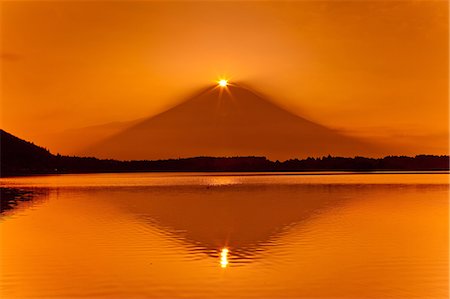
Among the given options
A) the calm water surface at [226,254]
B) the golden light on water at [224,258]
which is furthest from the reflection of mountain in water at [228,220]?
the golden light on water at [224,258]

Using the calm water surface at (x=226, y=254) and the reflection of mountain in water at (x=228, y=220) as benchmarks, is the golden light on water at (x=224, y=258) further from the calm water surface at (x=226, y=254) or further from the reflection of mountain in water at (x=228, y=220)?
the reflection of mountain in water at (x=228, y=220)

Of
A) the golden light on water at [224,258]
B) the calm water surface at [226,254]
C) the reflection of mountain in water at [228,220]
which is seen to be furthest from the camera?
the reflection of mountain in water at [228,220]

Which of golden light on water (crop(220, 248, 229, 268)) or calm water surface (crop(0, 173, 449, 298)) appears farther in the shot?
golden light on water (crop(220, 248, 229, 268))

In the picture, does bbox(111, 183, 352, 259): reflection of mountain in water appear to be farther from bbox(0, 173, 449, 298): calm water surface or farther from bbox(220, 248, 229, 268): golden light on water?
bbox(220, 248, 229, 268): golden light on water

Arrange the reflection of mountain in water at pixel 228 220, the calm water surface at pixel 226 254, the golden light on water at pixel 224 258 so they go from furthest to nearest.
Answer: the reflection of mountain in water at pixel 228 220 < the golden light on water at pixel 224 258 < the calm water surface at pixel 226 254

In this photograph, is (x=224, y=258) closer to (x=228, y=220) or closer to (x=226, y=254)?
(x=226, y=254)

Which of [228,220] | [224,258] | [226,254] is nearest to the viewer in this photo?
[224,258]

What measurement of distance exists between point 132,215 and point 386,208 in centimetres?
1818

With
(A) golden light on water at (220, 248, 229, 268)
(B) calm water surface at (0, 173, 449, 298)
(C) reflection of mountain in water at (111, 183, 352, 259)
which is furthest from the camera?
(C) reflection of mountain in water at (111, 183, 352, 259)

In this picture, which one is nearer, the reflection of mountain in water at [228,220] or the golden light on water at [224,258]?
the golden light on water at [224,258]

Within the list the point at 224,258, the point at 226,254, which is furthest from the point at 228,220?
the point at 224,258

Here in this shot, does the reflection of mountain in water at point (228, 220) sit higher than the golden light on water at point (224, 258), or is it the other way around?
the reflection of mountain in water at point (228, 220)

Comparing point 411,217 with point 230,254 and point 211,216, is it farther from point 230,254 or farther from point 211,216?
point 230,254

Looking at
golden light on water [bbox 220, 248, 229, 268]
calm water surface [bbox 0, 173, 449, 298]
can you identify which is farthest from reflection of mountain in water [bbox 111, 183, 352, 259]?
golden light on water [bbox 220, 248, 229, 268]
